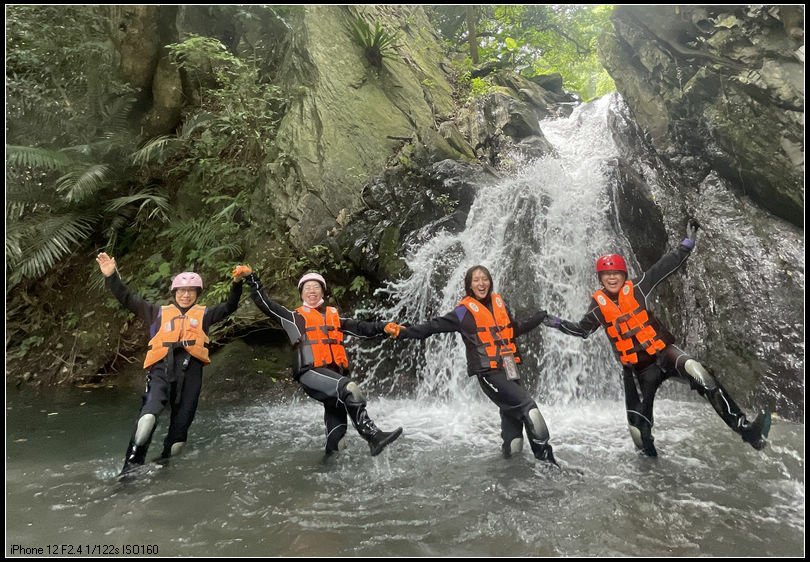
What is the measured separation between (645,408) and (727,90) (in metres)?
4.74

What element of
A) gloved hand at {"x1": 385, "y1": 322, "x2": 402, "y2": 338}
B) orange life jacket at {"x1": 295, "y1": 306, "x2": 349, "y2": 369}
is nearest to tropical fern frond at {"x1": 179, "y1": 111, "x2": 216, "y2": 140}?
orange life jacket at {"x1": 295, "y1": 306, "x2": 349, "y2": 369}

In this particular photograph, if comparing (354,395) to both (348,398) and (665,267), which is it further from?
(665,267)

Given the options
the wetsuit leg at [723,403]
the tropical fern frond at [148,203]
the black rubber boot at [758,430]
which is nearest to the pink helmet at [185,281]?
the wetsuit leg at [723,403]

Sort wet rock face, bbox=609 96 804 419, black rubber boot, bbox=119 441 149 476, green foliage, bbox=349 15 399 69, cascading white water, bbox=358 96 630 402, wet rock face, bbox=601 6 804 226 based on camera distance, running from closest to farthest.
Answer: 1. black rubber boot, bbox=119 441 149 476
2. wet rock face, bbox=601 6 804 226
3. wet rock face, bbox=609 96 804 419
4. cascading white water, bbox=358 96 630 402
5. green foliage, bbox=349 15 399 69

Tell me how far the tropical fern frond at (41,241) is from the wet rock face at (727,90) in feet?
33.3

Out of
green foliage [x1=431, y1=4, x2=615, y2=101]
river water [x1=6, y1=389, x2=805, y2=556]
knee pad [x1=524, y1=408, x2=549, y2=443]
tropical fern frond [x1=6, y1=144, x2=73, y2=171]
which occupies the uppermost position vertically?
green foliage [x1=431, y1=4, x2=615, y2=101]

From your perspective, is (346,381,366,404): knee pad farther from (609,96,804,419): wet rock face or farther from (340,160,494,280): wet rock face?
(609,96,804,419): wet rock face

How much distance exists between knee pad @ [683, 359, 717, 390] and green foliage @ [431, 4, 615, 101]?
12351 mm

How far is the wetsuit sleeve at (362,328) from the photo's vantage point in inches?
193

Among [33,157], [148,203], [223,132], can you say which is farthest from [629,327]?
[33,157]

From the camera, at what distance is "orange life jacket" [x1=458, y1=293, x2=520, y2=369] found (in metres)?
4.44

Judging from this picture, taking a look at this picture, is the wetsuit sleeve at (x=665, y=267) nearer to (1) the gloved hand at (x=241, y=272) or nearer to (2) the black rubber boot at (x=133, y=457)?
(1) the gloved hand at (x=241, y=272)

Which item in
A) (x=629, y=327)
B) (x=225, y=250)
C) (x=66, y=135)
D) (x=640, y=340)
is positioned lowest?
(x=640, y=340)

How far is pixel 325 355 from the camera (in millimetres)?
4629
